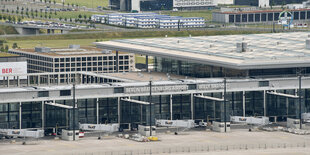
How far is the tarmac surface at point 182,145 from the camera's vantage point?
170 metres

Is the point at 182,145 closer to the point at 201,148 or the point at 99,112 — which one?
the point at 201,148

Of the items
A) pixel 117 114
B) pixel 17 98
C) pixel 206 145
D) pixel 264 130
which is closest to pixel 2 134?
pixel 17 98

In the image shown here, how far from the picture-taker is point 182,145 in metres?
176

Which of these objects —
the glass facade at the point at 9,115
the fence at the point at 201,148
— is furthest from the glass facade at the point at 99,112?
the fence at the point at 201,148

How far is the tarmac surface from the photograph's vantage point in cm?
16962

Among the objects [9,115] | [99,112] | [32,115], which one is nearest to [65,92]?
[32,115]

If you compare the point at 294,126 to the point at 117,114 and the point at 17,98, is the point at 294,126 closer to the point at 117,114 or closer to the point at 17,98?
the point at 117,114

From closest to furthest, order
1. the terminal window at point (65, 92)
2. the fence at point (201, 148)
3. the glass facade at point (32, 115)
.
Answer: the fence at point (201, 148), the glass facade at point (32, 115), the terminal window at point (65, 92)

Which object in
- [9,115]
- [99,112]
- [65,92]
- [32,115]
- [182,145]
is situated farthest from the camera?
[99,112]

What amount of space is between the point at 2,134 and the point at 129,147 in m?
26.0

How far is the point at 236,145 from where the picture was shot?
175750mm

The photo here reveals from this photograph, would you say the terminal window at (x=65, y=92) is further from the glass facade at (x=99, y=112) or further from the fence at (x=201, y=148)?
the fence at (x=201, y=148)

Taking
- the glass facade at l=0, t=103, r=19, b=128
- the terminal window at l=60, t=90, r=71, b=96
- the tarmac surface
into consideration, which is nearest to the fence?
the tarmac surface

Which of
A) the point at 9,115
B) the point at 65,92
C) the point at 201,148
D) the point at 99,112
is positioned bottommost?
the point at 201,148
